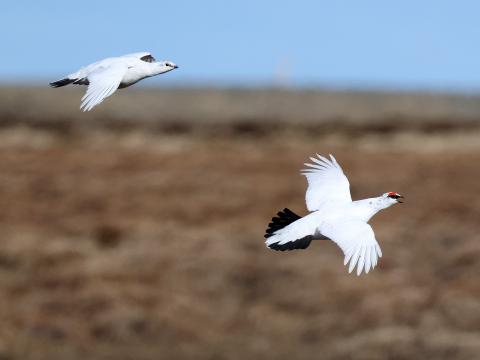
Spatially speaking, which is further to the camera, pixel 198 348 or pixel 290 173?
pixel 290 173

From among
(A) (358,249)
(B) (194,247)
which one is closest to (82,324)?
(B) (194,247)

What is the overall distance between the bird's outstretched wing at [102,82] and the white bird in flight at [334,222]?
1271 mm

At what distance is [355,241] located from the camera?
746 cm

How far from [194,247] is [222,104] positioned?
43.4 ft

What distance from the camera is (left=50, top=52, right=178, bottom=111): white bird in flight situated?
728 centimetres

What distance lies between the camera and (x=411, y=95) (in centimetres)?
3769

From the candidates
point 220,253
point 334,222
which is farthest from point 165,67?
point 220,253

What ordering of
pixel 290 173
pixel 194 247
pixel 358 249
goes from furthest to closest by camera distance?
pixel 290 173 → pixel 194 247 → pixel 358 249

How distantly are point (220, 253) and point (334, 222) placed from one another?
1601cm

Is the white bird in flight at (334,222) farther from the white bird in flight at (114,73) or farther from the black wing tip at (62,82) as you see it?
the black wing tip at (62,82)

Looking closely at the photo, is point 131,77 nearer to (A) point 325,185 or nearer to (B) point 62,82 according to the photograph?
(B) point 62,82

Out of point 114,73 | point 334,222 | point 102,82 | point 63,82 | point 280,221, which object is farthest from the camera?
point 280,221

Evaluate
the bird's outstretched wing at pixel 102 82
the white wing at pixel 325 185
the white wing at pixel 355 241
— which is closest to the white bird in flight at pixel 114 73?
the bird's outstretched wing at pixel 102 82

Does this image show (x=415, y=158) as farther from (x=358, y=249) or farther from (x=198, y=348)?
(x=358, y=249)
